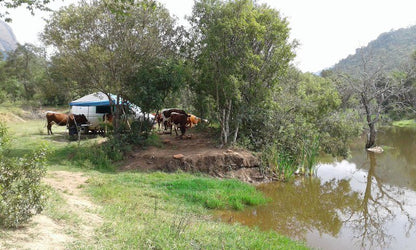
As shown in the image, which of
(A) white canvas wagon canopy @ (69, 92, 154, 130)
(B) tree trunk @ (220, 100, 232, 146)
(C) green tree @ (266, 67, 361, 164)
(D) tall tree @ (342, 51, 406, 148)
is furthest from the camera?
(D) tall tree @ (342, 51, 406, 148)

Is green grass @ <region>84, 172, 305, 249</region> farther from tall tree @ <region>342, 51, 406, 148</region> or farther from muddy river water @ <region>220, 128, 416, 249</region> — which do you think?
tall tree @ <region>342, 51, 406, 148</region>

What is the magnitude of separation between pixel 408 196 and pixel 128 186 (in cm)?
930

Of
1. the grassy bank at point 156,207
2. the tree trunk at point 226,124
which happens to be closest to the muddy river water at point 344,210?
the grassy bank at point 156,207

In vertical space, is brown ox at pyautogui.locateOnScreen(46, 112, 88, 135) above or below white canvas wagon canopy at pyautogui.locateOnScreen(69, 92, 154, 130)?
below

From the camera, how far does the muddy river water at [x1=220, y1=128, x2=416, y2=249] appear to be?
6.66 metres

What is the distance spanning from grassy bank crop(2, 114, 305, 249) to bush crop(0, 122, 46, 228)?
336 millimetres

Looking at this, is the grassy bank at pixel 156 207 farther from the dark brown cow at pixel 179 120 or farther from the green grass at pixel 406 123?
the green grass at pixel 406 123

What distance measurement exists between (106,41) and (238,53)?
502cm

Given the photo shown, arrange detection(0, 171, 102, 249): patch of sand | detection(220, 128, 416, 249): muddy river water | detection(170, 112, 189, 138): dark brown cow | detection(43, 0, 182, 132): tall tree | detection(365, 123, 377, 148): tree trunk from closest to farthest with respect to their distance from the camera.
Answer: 1. detection(0, 171, 102, 249): patch of sand
2. detection(220, 128, 416, 249): muddy river water
3. detection(43, 0, 182, 132): tall tree
4. detection(170, 112, 189, 138): dark brown cow
5. detection(365, 123, 377, 148): tree trunk

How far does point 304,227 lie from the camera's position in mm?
7000

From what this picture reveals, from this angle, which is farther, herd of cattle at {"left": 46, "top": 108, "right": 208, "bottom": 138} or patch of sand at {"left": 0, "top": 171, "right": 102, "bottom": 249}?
herd of cattle at {"left": 46, "top": 108, "right": 208, "bottom": 138}

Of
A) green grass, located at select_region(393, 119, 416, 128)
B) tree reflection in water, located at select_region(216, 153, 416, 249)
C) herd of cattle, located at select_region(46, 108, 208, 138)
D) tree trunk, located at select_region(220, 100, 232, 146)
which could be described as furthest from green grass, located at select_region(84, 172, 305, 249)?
green grass, located at select_region(393, 119, 416, 128)

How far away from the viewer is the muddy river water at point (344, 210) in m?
6.66

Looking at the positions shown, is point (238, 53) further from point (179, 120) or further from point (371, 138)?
point (371, 138)
